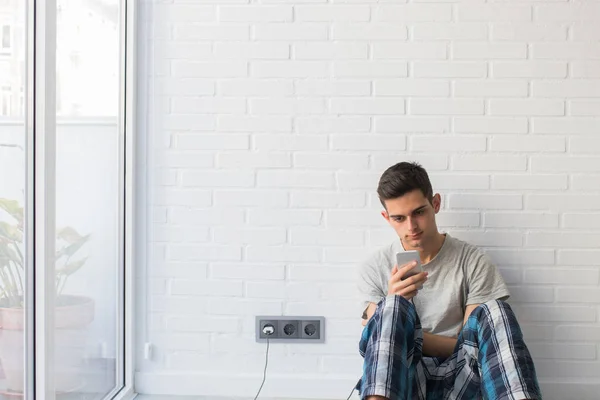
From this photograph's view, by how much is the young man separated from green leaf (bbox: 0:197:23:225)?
104cm

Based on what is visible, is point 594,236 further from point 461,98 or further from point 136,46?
point 136,46

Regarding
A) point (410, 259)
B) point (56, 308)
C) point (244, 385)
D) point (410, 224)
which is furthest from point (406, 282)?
point (56, 308)

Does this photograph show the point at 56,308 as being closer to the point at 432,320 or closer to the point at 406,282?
the point at 406,282

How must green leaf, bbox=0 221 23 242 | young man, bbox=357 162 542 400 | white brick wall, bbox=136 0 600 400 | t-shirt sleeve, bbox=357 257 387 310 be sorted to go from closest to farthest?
green leaf, bbox=0 221 23 242 → young man, bbox=357 162 542 400 → t-shirt sleeve, bbox=357 257 387 310 → white brick wall, bbox=136 0 600 400

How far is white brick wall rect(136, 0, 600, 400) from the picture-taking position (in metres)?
2.50

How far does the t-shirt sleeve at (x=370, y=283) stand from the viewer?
2336mm

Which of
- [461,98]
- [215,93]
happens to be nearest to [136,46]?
[215,93]

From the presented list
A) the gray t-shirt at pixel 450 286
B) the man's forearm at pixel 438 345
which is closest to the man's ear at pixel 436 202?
the gray t-shirt at pixel 450 286

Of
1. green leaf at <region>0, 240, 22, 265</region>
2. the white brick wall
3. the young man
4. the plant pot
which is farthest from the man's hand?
green leaf at <region>0, 240, 22, 265</region>

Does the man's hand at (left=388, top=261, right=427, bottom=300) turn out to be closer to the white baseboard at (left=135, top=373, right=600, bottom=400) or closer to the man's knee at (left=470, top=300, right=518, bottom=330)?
the man's knee at (left=470, top=300, right=518, bottom=330)

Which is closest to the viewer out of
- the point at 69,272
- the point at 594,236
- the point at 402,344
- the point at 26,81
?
the point at 26,81

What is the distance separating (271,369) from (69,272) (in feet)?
3.10

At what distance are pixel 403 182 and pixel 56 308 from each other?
3.92ft

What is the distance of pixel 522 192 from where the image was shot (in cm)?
252
